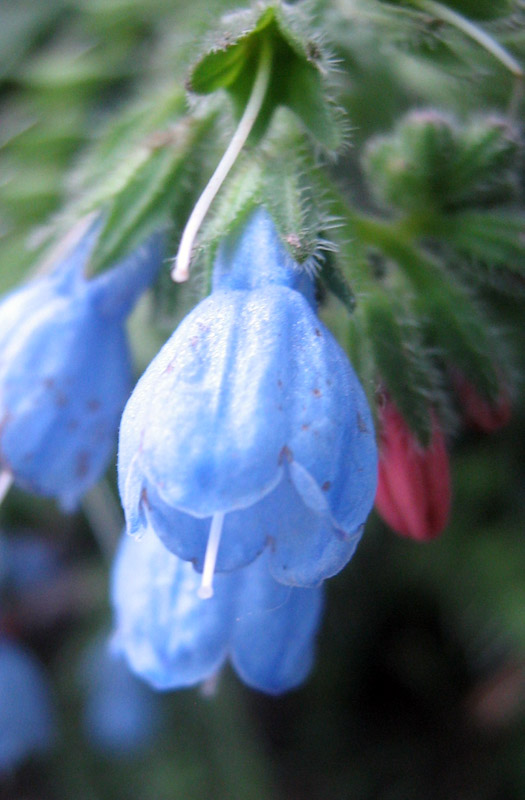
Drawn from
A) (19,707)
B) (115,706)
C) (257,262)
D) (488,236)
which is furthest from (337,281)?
(115,706)

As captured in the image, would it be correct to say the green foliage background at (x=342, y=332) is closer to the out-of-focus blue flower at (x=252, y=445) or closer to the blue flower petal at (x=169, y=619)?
the out-of-focus blue flower at (x=252, y=445)

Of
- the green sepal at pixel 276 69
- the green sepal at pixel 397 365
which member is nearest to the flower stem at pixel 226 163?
the green sepal at pixel 276 69

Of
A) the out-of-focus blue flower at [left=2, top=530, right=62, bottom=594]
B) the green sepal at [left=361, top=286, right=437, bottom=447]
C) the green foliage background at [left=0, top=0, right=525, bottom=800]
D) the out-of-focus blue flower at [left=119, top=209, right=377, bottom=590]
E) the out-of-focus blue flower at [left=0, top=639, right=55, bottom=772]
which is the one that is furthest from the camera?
the out-of-focus blue flower at [left=2, top=530, right=62, bottom=594]

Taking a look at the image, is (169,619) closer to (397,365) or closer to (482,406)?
(397,365)

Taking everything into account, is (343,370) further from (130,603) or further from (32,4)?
(32,4)

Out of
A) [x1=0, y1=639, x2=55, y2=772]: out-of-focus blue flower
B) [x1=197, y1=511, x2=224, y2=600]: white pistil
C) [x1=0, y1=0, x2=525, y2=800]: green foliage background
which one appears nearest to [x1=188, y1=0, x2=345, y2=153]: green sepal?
[x1=0, y1=0, x2=525, y2=800]: green foliage background

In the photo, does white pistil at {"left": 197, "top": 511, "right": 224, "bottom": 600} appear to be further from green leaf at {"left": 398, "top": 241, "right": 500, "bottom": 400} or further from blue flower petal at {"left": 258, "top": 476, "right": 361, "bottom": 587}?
green leaf at {"left": 398, "top": 241, "right": 500, "bottom": 400}
